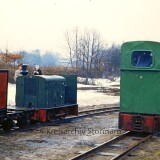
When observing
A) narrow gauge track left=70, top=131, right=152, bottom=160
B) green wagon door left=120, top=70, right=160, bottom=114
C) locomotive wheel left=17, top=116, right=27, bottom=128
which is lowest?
narrow gauge track left=70, top=131, right=152, bottom=160

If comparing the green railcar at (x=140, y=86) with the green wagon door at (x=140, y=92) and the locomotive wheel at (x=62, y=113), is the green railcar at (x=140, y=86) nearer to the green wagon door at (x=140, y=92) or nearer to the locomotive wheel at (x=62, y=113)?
the green wagon door at (x=140, y=92)

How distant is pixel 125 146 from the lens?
1064 centimetres

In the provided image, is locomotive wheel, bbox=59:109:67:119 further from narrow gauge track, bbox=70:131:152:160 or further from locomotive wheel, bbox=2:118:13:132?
narrow gauge track, bbox=70:131:152:160

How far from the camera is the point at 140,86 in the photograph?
12.1m

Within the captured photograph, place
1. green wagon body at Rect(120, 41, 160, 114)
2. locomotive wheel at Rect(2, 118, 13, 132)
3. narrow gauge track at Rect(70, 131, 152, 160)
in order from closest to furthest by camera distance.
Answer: narrow gauge track at Rect(70, 131, 152, 160), green wagon body at Rect(120, 41, 160, 114), locomotive wheel at Rect(2, 118, 13, 132)

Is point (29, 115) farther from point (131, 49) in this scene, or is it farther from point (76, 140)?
point (131, 49)

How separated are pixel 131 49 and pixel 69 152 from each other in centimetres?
432

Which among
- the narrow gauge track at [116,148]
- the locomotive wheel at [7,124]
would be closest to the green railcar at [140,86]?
the narrow gauge track at [116,148]

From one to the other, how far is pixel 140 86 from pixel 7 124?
458cm

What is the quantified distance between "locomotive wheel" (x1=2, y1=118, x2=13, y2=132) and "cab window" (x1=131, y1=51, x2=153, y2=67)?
4509 mm

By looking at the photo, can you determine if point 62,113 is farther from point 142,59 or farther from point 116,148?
point 116,148

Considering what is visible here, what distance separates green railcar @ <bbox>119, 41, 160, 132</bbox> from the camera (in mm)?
11891

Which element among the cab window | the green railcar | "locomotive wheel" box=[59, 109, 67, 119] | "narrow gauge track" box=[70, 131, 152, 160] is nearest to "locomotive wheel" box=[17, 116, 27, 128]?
"locomotive wheel" box=[59, 109, 67, 119]

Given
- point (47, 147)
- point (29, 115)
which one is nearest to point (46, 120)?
point (29, 115)
